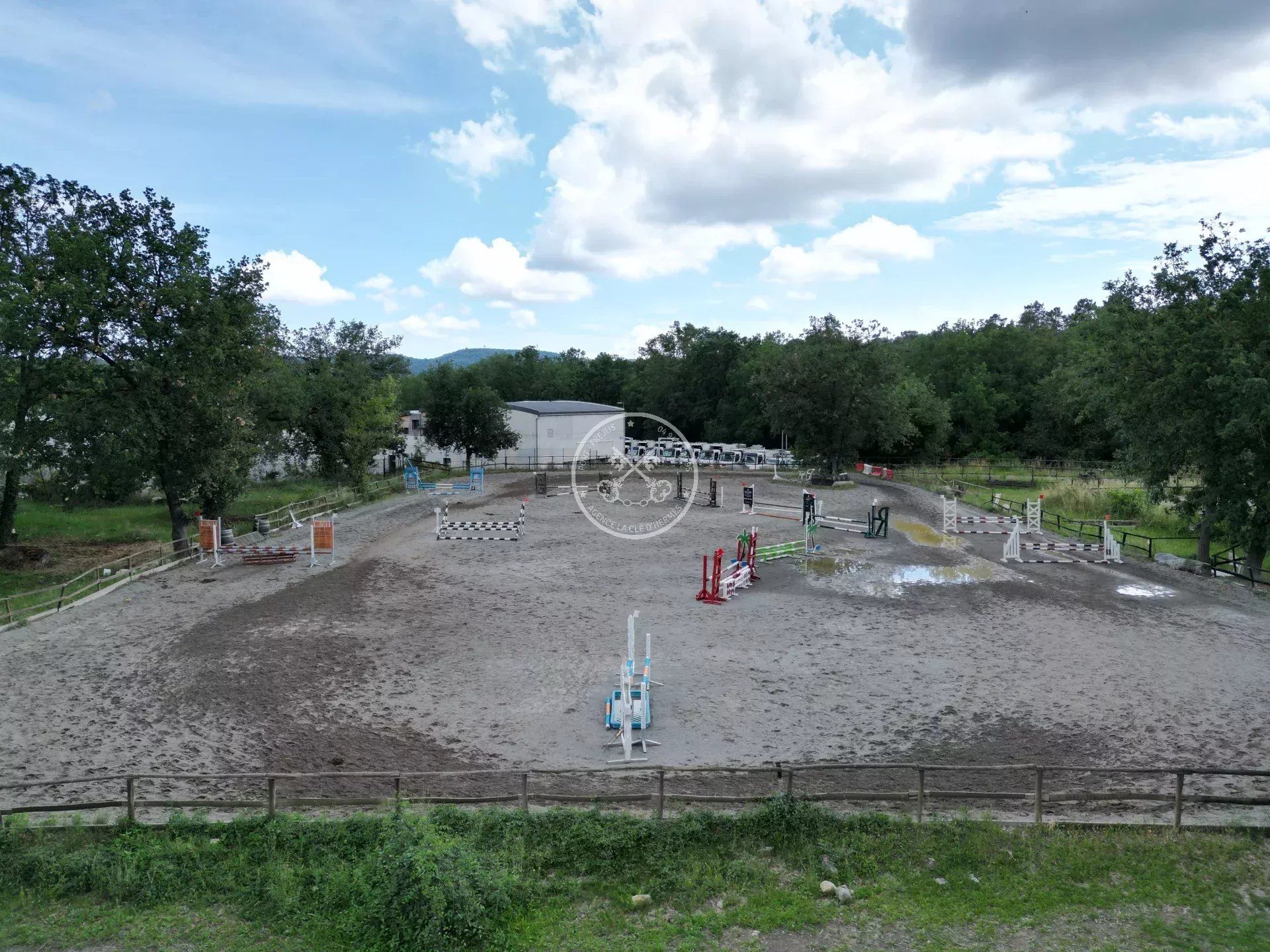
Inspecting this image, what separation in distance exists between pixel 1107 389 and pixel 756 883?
1925 cm

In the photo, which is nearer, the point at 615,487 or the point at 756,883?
the point at 756,883

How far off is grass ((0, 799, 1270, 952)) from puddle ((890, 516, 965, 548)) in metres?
17.6

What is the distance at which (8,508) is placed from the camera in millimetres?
24531

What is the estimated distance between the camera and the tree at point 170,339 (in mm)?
21703

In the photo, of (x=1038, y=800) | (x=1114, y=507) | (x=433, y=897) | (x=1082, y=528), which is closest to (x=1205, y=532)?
(x=1082, y=528)

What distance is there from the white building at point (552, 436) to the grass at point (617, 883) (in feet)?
148

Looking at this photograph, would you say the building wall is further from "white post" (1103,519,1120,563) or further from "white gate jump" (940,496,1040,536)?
"white post" (1103,519,1120,563)

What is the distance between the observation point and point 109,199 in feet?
71.9

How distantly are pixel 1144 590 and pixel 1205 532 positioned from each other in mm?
2936

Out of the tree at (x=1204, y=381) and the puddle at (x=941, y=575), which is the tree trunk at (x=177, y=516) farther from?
the tree at (x=1204, y=381)

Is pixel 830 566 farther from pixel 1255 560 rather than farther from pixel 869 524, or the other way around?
pixel 1255 560

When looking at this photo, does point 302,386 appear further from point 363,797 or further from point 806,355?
point 363,797

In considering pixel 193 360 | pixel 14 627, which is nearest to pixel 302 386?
pixel 193 360

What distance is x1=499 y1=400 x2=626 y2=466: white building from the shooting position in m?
53.6
